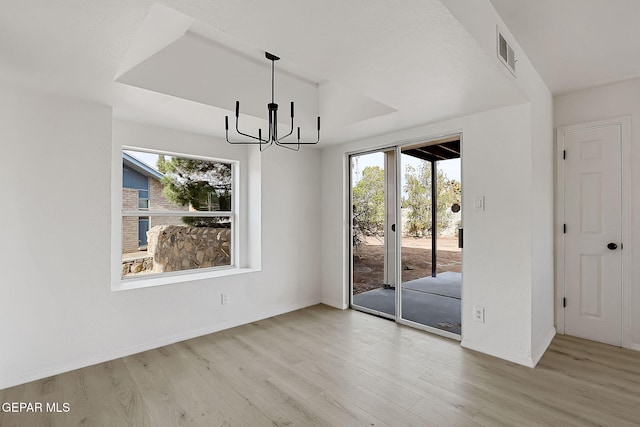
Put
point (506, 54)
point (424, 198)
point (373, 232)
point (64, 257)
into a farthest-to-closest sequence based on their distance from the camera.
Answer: point (373, 232)
point (424, 198)
point (64, 257)
point (506, 54)

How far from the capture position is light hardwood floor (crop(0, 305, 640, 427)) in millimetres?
2029

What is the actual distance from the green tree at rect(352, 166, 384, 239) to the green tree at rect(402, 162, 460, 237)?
398 millimetres

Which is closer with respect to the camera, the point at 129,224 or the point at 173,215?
the point at 129,224

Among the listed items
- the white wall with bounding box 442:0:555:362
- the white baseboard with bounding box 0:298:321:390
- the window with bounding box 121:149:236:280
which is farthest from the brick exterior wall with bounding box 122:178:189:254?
the white wall with bounding box 442:0:555:362

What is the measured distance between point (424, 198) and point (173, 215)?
9.34ft

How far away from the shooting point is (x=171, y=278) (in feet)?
11.4

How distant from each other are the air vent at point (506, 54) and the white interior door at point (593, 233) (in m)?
1.65

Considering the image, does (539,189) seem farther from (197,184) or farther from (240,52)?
(197,184)

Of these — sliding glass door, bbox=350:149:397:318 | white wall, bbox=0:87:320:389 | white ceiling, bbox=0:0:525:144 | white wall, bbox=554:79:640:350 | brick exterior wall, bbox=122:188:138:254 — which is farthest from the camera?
sliding glass door, bbox=350:149:397:318

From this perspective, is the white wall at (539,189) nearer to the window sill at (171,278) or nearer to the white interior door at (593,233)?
the white interior door at (593,233)

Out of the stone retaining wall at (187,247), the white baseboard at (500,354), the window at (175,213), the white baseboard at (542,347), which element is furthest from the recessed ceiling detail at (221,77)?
the white baseboard at (542,347)

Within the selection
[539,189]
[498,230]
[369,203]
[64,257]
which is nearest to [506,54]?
[539,189]

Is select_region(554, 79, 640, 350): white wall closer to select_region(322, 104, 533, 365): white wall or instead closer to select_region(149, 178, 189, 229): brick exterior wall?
select_region(322, 104, 533, 365): white wall

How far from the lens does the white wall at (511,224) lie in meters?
2.72
